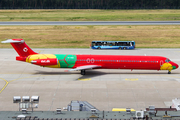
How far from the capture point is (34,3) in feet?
604

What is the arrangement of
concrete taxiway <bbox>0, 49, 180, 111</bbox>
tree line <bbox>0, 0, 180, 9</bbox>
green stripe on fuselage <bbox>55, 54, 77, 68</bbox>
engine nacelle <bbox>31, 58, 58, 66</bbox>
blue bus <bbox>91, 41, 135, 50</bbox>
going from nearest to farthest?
concrete taxiway <bbox>0, 49, 180, 111</bbox>
engine nacelle <bbox>31, 58, 58, 66</bbox>
green stripe on fuselage <bbox>55, 54, 77, 68</bbox>
blue bus <bbox>91, 41, 135, 50</bbox>
tree line <bbox>0, 0, 180, 9</bbox>

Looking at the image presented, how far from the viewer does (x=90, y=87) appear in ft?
136

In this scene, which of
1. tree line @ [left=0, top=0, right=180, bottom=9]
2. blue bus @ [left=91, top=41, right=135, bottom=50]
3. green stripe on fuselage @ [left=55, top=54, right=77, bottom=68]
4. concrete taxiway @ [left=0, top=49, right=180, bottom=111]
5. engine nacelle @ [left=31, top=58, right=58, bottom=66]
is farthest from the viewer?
tree line @ [left=0, top=0, right=180, bottom=9]

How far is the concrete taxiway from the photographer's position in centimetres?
3512

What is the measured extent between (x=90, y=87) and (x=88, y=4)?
482 ft

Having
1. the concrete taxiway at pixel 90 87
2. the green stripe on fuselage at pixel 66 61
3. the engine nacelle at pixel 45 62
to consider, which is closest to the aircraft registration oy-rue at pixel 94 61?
the green stripe on fuselage at pixel 66 61

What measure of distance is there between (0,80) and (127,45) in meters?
38.3

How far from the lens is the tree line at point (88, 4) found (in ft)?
→ 580

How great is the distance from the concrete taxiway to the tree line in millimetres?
128986

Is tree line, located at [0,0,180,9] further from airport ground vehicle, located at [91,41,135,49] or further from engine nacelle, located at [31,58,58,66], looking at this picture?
engine nacelle, located at [31,58,58,66]

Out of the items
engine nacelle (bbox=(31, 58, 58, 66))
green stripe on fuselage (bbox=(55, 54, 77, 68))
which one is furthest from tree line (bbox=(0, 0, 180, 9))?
engine nacelle (bbox=(31, 58, 58, 66))

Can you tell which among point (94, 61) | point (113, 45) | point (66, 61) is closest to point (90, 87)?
point (94, 61)

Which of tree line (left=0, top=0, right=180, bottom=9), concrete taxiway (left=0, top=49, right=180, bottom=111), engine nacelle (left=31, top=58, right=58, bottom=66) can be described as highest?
tree line (left=0, top=0, right=180, bottom=9)

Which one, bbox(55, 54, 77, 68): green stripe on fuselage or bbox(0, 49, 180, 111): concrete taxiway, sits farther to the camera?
bbox(55, 54, 77, 68): green stripe on fuselage
